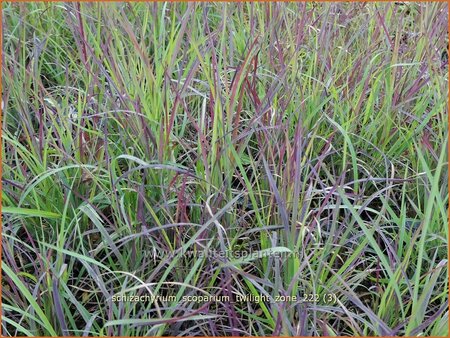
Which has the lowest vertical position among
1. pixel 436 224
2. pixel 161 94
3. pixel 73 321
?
pixel 73 321

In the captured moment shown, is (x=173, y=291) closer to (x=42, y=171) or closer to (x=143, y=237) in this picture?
(x=143, y=237)

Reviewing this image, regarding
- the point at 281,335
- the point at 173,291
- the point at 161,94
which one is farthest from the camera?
the point at 161,94

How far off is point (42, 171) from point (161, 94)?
11.0 inches

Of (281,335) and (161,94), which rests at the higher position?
(161,94)

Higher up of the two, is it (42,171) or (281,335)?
(42,171)

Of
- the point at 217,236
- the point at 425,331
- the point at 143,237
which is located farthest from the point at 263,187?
the point at 425,331

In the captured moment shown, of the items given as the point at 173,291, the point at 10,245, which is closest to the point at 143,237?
the point at 173,291

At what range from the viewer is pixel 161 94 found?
1.18 metres

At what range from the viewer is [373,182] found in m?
1.09

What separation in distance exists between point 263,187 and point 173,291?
26 centimetres

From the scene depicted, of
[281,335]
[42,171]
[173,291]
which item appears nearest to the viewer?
[281,335]

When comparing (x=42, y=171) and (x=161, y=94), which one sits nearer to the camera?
(x=42, y=171)

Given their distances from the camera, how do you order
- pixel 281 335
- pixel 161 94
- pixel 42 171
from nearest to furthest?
pixel 281 335
pixel 42 171
pixel 161 94

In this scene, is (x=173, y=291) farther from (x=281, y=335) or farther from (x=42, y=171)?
(x=42, y=171)
